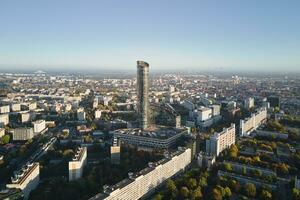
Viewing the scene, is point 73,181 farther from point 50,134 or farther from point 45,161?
point 50,134

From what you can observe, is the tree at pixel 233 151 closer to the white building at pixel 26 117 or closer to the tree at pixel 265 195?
the tree at pixel 265 195

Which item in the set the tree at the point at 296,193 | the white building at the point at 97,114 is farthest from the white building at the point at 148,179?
the white building at the point at 97,114

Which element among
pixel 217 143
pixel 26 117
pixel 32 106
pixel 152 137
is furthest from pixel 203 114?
pixel 32 106

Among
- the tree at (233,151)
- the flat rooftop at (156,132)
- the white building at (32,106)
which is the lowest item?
the tree at (233,151)

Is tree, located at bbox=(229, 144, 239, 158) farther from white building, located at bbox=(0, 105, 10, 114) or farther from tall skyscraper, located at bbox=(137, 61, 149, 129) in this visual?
white building, located at bbox=(0, 105, 10, 114)

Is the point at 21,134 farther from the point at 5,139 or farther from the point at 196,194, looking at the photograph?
the point at 196,194

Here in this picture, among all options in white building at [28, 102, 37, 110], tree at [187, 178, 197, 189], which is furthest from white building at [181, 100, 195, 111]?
tree at [187, 178, 197, 189]
